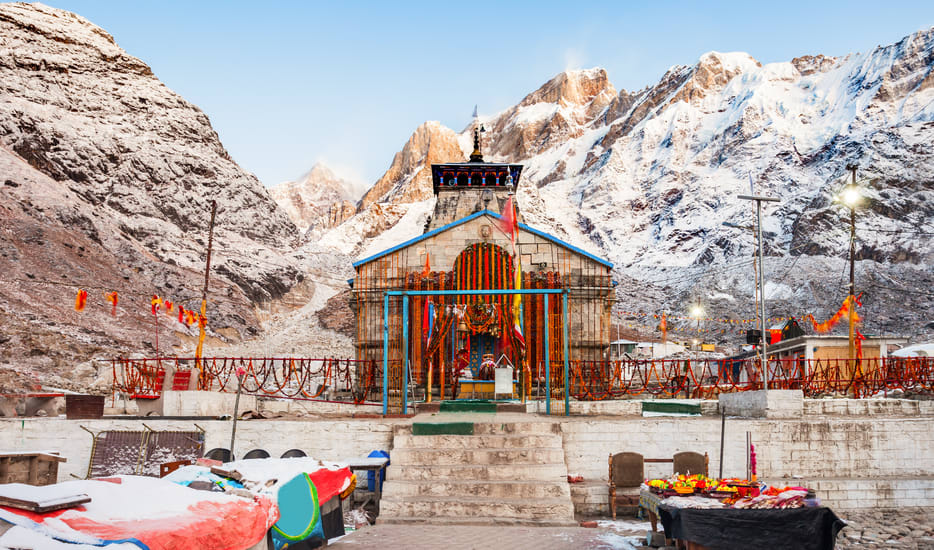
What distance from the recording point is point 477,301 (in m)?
20.7

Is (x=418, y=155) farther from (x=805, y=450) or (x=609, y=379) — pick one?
(x=805, y=450)

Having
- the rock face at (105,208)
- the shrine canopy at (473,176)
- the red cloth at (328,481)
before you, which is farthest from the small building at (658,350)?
the red cloth at (328,481)

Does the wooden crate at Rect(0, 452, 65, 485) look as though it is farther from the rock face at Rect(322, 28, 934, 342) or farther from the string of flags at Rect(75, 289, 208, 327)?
the rock face at Rect(322, 28, 934, 342)

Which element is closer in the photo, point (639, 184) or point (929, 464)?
point (929, 464)

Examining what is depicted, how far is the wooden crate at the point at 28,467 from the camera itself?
8.93 meters

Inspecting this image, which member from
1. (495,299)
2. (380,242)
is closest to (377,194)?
(380,242)

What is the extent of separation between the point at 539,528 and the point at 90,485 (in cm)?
625

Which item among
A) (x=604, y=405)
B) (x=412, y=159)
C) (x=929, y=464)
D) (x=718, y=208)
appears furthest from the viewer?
(x=412, y=159)

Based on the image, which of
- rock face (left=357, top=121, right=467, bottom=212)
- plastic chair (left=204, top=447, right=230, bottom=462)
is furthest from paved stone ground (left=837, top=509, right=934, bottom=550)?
rock face (left=357, top=121, right=467, bottom=212)

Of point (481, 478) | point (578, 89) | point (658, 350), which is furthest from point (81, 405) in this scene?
point (578, 89)

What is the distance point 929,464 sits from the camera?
12.9 meters

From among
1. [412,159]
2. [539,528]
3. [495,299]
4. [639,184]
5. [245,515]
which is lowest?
[539,528]

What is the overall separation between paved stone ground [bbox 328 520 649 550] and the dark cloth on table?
1.54 metres

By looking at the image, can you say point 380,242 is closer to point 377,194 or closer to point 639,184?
point 639,184
